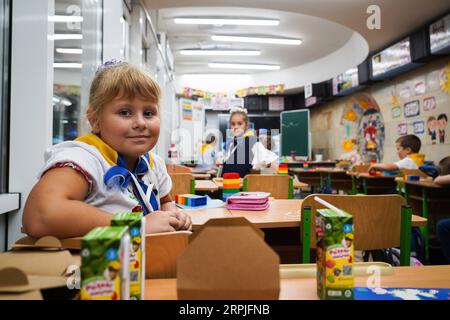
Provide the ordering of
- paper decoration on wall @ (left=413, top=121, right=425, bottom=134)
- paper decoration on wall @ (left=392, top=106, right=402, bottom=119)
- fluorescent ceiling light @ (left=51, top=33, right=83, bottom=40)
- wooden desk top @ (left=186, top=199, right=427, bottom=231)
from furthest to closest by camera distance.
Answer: paper decoration on wall @ (left=392, top=106, right=402, bottom=119)
paper decoration on wall @ (left=413, top=121, right=425, bottom=134)
fluorescent ceiling light @ (left=51, top=33, right=83, bottom=40)
wooden desk top @ (left=186, top=199, right=427, bottom=231)

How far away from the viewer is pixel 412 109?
578 centimetres

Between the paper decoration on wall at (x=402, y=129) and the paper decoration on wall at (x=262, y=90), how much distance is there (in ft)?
13.4

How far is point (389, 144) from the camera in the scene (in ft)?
21.7

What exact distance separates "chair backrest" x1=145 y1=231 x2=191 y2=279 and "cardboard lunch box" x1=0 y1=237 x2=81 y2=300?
158 mm

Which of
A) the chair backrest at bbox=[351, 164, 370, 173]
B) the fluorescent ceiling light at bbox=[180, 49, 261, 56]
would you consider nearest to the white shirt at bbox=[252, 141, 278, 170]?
the chair backrest at bbox=[351, 164, 370, 173]

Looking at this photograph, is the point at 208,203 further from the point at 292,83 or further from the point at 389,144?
the point at 292,83

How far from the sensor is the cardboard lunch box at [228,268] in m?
0.52

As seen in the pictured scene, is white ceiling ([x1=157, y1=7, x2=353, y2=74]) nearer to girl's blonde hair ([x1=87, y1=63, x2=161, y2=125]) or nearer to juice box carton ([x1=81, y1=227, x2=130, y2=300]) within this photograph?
girl's blonde hair ([x1=87, y1=63, x2=161, y2=125])

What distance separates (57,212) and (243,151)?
8.69 ft

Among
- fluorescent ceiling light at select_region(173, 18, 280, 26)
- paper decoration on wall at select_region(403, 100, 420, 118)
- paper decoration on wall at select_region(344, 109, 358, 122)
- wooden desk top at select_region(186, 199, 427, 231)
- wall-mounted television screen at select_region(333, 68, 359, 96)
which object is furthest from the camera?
paper decoration on wall at select_region(344, 109, 358, 122)

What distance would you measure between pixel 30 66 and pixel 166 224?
50.7 inches

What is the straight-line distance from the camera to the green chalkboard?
8.93m

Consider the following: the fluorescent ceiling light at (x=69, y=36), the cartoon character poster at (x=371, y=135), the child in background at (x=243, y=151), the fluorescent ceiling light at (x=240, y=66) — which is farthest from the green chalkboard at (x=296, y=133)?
the fluorescent ceiling light at (x=69, y=36)

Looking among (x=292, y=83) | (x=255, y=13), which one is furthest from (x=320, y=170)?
(x=292, y=83)
